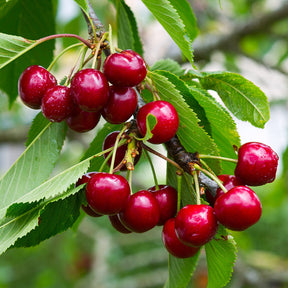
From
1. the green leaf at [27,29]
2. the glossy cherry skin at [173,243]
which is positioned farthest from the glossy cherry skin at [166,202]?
the green leaf at [27,29]

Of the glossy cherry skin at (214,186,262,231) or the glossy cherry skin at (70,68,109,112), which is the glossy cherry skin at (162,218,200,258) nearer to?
the glossy cherry skin at (214,186,262,231)

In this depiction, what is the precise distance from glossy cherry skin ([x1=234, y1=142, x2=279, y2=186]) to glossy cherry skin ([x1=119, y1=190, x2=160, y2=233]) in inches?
9.9

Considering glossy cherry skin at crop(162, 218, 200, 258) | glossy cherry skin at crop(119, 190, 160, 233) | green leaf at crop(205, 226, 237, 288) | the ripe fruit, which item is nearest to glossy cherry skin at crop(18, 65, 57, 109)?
the ripe fruit

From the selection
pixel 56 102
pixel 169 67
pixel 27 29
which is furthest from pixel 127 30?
pixel 56 102

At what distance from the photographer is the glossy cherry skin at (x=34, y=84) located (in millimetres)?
1249

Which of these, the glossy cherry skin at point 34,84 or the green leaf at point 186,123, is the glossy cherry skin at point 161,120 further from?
the glossy cherry skin at point 34,84

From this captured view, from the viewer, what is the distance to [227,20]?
4.41 metres

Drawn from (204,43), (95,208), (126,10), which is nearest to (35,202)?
(95,208)

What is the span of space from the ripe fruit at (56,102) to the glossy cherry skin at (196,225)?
44 centimetres

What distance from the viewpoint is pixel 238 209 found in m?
1.03

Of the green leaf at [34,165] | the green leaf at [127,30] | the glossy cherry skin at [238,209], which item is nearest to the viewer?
the glossy cherry skin at [238,209]

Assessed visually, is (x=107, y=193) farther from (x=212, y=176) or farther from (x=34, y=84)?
(x=34, y=84)

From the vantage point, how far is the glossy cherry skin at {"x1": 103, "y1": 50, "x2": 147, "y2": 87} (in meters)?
1.12

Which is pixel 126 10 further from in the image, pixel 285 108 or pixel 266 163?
pixel 285 108
